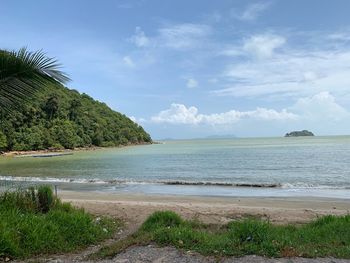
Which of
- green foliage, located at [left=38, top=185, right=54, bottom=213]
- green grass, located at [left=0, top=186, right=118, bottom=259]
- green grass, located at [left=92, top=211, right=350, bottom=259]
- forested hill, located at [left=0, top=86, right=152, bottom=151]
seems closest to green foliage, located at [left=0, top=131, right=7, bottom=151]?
forested hill, located at [left=0, top=86, right=152, bottom=151]

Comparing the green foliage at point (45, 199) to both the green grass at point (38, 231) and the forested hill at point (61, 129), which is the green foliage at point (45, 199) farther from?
the forested hill at point (61, 129)

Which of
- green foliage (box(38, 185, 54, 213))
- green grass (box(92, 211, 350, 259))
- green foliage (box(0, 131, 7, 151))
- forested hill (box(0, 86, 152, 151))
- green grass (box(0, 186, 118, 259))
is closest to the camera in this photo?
green grass (box(92, 211, 350, 259))

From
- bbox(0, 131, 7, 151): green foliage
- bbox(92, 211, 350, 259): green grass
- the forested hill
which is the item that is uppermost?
the forested hill

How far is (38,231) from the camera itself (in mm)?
6773

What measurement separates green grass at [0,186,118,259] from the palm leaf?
218cm

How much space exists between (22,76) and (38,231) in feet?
9.34

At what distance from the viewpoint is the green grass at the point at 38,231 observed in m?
6.25

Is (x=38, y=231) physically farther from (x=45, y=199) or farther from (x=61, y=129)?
(x=61, y=129)

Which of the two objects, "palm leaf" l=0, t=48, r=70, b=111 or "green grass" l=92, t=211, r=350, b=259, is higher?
"palm leaf" l=0, t=48, r=70, b=111

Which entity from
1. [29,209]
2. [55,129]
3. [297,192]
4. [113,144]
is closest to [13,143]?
[55,129]

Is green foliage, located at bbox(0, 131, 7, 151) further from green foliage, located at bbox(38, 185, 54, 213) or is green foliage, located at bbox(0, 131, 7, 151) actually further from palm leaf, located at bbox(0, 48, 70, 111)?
palm leaf, located at bbox(0, 48, 70, 111)

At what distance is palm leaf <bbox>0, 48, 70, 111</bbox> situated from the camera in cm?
716

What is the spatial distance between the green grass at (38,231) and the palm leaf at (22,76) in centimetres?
218

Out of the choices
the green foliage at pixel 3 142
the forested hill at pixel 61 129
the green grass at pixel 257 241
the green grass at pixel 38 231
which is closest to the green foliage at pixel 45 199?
the green grass at pixel 38 231
